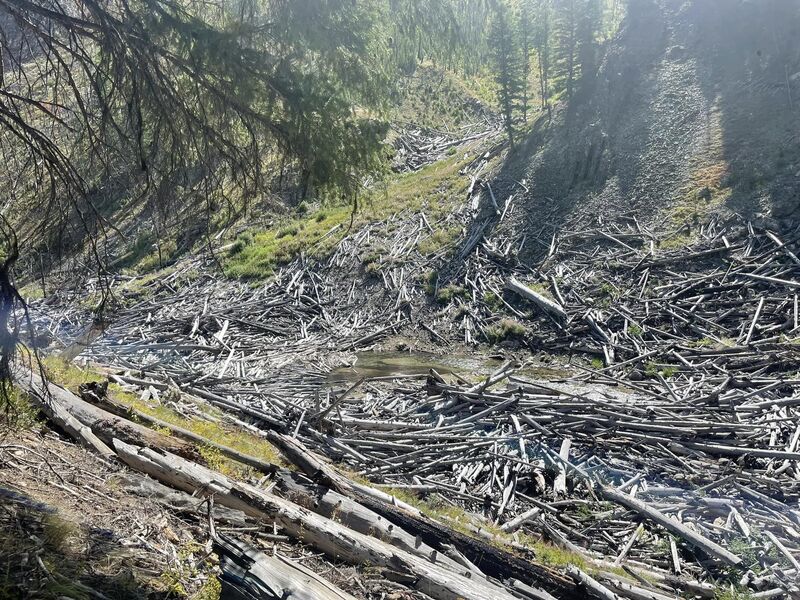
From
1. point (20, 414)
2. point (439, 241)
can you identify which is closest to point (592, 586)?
point (20, 414)

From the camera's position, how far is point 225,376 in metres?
15.4

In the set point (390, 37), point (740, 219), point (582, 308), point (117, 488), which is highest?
point (390, 37)

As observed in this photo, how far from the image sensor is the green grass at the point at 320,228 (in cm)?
2519

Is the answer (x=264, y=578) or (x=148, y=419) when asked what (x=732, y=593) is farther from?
(x=148, y=419)

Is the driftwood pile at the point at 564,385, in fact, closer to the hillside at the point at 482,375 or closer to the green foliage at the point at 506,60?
the hillside at the point at 482,375

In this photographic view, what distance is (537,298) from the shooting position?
1955 centimetres

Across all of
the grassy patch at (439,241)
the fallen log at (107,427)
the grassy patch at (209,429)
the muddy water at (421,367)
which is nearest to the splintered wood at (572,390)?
the muddy water at (421,367)

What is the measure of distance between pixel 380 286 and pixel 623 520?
580 inches

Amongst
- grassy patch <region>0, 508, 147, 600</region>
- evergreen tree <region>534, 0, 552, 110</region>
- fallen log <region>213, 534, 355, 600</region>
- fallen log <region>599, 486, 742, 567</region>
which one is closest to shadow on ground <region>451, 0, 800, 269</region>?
evergreen tree <region>534, 0, 552, 110</region>

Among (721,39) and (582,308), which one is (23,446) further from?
(721,39)

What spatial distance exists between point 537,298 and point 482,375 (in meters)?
4.36

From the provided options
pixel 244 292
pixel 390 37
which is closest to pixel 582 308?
pixel 244 292

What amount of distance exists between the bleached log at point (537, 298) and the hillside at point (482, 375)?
17 centimetres

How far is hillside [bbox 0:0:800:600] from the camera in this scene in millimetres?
5934
